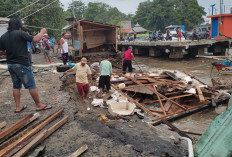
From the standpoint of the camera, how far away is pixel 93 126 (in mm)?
4023

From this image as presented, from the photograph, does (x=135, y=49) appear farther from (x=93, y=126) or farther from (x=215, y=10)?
(x=93, y=126)

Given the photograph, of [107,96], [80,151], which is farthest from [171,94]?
[80,151]

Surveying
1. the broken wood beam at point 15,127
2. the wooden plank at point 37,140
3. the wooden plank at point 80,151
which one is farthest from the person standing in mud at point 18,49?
the wooden plank at point 80,151

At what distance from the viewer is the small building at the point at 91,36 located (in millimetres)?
14652

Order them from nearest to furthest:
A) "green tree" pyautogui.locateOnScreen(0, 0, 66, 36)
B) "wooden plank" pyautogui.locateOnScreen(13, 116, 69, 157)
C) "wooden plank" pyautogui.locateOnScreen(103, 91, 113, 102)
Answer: "wooden plank" pyautogui.locateOnScreen(13, 116, 69, 157) → "wooden plank" pyautogui.locateOnScreen(103, 91, 113, 102) → "green tree" pyautogui.locateOnScreen(0, 0, 66, 36)

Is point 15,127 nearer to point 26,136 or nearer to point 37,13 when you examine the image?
point 26,136

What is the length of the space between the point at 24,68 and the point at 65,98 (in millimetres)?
1810

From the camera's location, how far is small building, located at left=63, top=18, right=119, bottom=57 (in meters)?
14.7

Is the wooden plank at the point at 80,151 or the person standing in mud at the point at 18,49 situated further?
the person standing in mud at the point at 18,49

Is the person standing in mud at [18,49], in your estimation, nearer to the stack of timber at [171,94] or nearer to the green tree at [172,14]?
the stack of timber at [171,94]

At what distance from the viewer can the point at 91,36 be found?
16.1 m

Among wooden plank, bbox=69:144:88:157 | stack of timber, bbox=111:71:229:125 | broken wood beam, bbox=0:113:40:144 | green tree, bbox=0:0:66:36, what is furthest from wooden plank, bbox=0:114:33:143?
green tree, bbox=0:0:66:36

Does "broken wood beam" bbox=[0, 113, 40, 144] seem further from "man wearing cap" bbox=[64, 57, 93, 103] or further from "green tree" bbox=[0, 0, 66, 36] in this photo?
"green tree" bbox=[0, 0, 66, 36]

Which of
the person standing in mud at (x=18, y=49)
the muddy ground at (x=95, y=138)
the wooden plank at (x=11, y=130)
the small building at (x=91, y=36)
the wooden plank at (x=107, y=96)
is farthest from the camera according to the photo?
the small building at (x=91, y=36)
